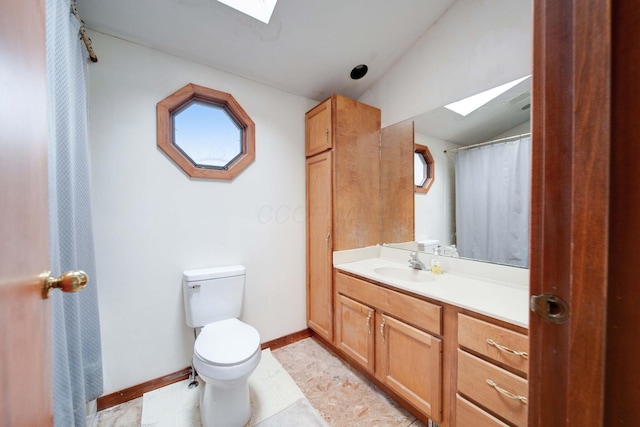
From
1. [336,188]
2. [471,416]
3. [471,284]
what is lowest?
[471,416]

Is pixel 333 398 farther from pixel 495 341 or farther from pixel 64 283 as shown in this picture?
pixel 64 283

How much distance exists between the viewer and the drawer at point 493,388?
918 mm

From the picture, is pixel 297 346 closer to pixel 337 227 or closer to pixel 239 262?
pixel 239 262

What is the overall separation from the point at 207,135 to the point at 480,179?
6.48 ft

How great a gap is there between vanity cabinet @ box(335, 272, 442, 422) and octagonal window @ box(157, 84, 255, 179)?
1.27 metres

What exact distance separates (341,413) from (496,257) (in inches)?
52.0

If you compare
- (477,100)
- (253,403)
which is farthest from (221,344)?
(477,100)

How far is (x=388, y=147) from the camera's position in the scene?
2078mm

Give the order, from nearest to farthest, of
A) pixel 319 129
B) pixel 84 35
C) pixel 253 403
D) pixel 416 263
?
pixel 84 35 < pixel 253 403 < pixel 416 263 < pixel 319 129

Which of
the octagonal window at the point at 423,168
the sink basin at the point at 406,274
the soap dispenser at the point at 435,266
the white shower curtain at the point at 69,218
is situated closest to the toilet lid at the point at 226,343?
the white shower curtain at the point at 69,218

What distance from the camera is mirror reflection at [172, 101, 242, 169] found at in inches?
68.4

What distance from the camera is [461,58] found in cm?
158

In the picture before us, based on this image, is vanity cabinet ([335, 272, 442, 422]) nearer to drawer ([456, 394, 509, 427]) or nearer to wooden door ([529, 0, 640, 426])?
drawer ([456, 394, 509, 427])

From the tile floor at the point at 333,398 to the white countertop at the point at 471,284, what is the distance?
30.4 inches
